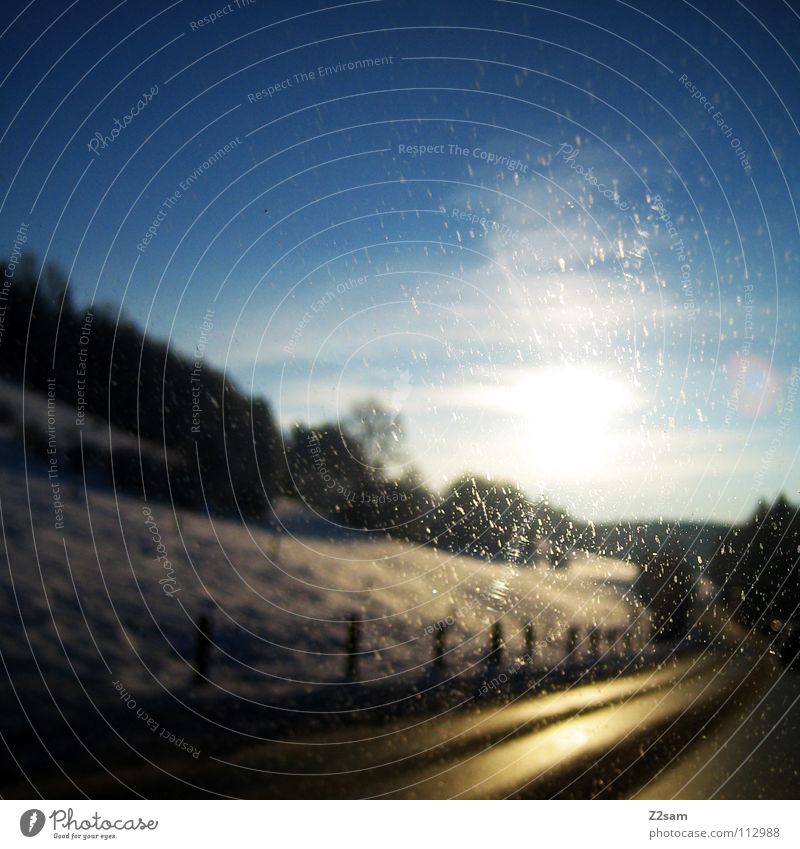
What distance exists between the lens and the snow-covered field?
43.3 inches

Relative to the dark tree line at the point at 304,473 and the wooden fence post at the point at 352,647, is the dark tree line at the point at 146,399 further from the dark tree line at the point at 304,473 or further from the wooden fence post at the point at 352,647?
the wooden fence post at the point at 352,647

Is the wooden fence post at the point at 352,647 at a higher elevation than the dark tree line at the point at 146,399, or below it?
below

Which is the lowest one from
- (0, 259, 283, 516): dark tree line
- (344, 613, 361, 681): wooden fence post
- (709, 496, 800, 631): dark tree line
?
(344, 613, 361, 681): wooden fence post

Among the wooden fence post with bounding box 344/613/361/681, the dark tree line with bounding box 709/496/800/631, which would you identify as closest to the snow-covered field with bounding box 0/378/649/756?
the wooden fence post with bounding box 344/613/361/681

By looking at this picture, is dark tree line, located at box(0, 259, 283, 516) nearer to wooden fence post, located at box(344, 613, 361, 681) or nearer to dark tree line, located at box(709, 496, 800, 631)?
wooden fence post, located at box(344, 613, 361, 681)

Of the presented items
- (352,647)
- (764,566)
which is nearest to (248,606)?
(352,647)

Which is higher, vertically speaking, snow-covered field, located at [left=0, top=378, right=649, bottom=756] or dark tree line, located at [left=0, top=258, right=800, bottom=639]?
dark tree line, located at [left=0, top=258, right=800, bottom=639]

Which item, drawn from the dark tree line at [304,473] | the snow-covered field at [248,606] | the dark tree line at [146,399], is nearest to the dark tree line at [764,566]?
the dark tree line at [304,473]

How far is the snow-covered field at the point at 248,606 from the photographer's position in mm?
1100

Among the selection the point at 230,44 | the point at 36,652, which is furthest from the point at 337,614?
the point at 230,44

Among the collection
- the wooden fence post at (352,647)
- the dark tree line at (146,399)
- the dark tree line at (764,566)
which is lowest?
the wooden fence post at (352,647)

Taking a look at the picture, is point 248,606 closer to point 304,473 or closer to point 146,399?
point 304,473
